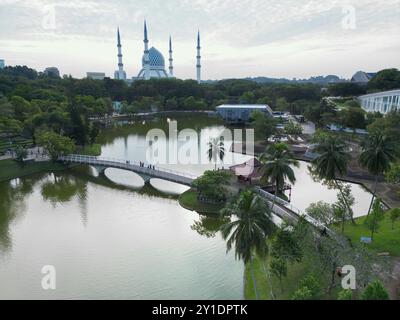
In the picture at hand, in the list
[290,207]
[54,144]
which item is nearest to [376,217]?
[290,207]

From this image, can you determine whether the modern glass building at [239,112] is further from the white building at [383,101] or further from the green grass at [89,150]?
the green grass at [89,150]

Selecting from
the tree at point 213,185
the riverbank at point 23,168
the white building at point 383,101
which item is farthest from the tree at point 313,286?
the white building at point 383,101

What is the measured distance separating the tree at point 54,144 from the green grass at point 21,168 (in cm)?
161

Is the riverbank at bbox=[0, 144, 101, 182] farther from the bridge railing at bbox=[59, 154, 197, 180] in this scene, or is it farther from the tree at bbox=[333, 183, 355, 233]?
the tree at bbox=[333, 183, 355, 233]

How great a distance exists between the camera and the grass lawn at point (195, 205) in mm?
34750

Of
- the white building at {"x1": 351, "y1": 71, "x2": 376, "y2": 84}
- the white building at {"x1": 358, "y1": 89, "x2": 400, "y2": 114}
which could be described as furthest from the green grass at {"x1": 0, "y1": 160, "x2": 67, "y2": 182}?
the white building at {"x1": 351, "y1": 71, "x2": 376, "y2": 84}

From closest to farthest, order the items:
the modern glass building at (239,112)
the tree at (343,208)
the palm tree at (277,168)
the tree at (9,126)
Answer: the tree at (343,208) < the palm tree at (277,168) < the tree at (9,126) < the modern glass building at (239,112)

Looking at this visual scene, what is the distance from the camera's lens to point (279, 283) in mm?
21375

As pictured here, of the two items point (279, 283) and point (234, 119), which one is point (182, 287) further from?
point (234, 119)

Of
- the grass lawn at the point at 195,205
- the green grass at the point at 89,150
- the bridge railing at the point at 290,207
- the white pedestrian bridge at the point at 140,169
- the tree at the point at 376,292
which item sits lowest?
the grass lawn at the point at 195,205

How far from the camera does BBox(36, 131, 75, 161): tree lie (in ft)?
160

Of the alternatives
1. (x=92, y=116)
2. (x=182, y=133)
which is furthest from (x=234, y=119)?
(x=92, y=116)

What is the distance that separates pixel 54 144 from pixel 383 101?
77.3 metres

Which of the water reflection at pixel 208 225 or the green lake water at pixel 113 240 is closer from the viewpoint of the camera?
the green lake water at pixel 113 240
